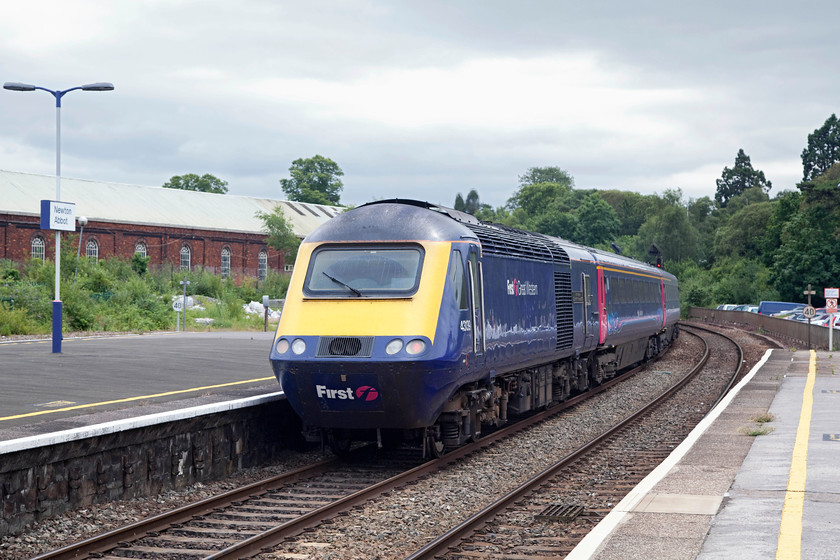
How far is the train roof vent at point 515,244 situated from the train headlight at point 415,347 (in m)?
2.42

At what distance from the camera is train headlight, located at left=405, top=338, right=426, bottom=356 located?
1138cm

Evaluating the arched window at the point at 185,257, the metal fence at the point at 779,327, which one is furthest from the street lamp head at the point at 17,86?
the arched window at the point at 185,257

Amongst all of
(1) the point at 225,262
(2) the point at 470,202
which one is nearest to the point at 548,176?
(2) the point at 470,202

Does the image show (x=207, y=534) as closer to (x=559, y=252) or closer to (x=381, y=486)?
(x=381, y=486)

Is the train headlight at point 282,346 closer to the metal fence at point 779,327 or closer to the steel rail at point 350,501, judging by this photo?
the steel rail at point 350,501

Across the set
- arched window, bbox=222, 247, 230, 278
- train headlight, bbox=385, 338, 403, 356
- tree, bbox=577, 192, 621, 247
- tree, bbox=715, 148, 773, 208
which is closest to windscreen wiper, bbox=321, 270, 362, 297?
train headlight, bbox=385, 338, 403, 356

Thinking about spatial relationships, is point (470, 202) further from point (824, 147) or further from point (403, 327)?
point (403, 327)

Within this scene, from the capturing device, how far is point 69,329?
36938 mm

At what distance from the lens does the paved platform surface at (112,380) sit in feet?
39.7

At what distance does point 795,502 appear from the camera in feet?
29.0

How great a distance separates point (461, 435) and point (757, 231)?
90.1 m

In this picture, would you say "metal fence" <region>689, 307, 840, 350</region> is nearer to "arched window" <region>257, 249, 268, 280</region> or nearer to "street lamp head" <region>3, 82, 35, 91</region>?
"street lamp head" <region>3, 82, 35, 91</region>

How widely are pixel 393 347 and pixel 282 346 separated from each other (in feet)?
4.92

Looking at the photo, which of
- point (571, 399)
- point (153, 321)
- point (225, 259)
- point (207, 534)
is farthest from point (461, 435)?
point (225, 259)
